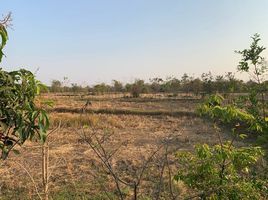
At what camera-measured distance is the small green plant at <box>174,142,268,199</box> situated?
227 centimetres

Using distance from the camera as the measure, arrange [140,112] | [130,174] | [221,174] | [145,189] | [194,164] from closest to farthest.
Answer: [221,174] < [194,164] < [145,189] < [130,174] < [140,112]

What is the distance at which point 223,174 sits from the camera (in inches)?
95.8

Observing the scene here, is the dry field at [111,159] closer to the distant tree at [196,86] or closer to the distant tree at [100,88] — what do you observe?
the distant tree at [196,86]

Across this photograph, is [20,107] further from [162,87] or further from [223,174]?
[162,87]

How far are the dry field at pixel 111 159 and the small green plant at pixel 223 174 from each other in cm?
23

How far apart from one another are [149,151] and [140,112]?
8203 millimetres

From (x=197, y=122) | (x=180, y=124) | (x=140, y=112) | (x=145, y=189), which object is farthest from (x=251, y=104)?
(x=140, y=112)

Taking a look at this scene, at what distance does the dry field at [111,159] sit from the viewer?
5161 mm

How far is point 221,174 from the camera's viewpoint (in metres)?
2.44

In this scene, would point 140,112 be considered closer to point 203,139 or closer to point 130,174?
point 203,139

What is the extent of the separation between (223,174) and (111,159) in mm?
5498

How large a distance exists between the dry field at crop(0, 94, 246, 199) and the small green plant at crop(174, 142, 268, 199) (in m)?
0.23

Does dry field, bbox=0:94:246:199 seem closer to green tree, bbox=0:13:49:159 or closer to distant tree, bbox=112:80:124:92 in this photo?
green tree, bbox=0:13:49:159

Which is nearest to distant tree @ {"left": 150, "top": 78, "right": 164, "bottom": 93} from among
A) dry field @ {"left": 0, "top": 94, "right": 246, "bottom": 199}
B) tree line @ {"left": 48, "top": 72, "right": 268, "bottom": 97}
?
tree line @ {"left": 48, "top": 72, "right": 268, "bottom": 97}
